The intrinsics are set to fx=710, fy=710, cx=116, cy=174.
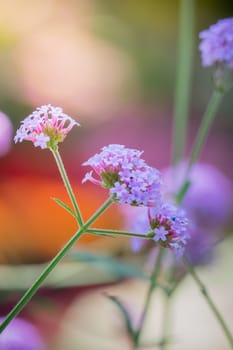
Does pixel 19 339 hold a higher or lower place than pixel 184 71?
lower

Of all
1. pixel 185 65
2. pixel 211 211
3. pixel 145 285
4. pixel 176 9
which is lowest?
pixel 145 285

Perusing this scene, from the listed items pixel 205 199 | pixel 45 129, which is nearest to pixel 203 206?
pixel 205 199

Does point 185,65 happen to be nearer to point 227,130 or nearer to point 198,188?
point 198,188

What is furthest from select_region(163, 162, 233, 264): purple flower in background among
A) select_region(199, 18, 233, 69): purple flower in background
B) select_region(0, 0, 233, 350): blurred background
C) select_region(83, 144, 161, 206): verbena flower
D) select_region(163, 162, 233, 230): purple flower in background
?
select_region(83, 144, 161, 206): verbena flower

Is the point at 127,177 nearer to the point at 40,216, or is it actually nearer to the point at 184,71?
the point at 184,71

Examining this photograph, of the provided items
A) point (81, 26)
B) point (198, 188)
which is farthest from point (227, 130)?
point (198, 188)

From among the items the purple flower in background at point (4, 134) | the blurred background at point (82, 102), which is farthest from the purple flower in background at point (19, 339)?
the purple flower in background at point (4, 134)

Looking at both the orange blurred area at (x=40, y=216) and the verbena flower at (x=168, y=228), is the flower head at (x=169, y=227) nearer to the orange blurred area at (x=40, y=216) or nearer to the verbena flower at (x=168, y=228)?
the verbena flower at (x=168, y=228)
